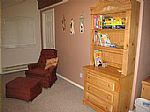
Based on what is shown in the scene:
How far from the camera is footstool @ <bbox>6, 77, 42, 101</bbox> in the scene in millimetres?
3166

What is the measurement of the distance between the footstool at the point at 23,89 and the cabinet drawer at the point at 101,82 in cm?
120

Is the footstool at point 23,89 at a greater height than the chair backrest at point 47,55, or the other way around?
the chair backrest at point 47,55

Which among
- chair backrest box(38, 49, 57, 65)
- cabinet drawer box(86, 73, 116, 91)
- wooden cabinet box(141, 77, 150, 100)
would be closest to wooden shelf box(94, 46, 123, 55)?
cabinet drawer box(86, 73, 116, 91)

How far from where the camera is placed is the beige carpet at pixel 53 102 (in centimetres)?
292

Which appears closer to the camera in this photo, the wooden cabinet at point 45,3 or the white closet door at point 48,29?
the wooden cabinet at point 45,3

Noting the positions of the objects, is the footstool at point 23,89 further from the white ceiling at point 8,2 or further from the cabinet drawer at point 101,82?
the white ceiling at point 8,2

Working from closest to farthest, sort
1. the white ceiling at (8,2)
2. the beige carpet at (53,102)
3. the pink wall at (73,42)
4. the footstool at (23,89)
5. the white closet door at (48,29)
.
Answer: the beige carpet at (53,102)
the footstool at (23,89)
the pink wall at (73,42)
the white ceiling at (8,2)
the white closet door at (48,29)

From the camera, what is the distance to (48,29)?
5379 mm

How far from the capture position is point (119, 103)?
2.46 m

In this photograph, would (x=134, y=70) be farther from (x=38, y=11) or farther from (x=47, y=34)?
(x=38, y=11)

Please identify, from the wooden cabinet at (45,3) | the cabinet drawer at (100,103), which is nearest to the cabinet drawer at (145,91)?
the cabinet drawer at (100,103)

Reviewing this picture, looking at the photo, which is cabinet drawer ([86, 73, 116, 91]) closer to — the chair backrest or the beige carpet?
the beige carpet

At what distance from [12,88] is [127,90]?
7.55 feet

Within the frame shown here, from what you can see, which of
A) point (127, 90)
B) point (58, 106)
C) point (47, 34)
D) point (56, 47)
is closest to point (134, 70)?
point (127, 90)
